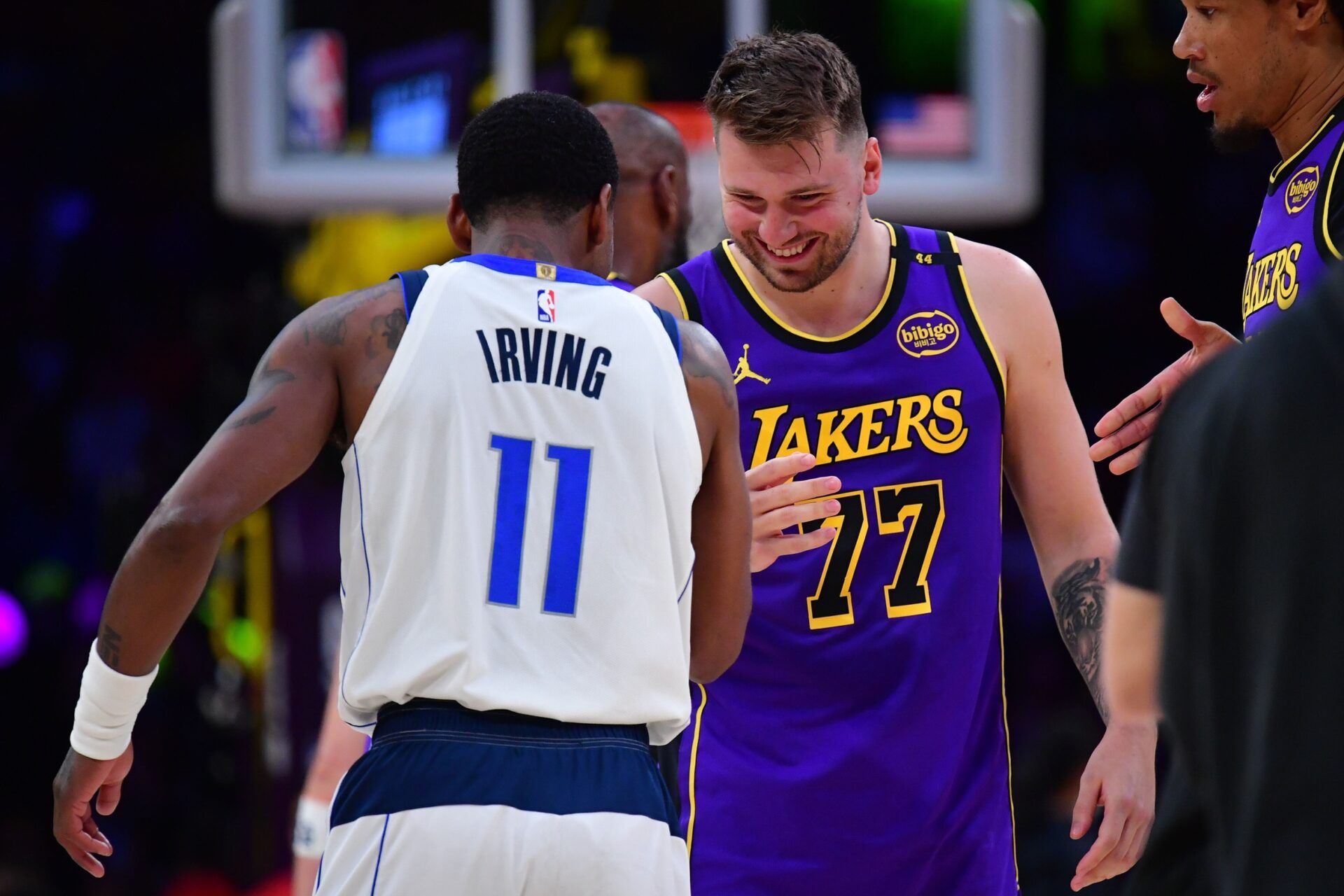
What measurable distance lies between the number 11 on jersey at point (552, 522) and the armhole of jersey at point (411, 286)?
0.28m

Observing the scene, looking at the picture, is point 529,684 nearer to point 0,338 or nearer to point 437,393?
point 437,393

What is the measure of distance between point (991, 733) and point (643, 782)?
3.77 feet

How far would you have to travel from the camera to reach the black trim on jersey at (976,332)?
3875 mm

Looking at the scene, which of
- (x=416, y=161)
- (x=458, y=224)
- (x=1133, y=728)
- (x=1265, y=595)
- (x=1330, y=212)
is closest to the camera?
(x=1265, y=595)

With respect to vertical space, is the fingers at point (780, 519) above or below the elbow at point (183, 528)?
below

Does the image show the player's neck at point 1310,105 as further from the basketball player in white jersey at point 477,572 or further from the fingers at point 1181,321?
the basketball player in white jersey at point 477,572

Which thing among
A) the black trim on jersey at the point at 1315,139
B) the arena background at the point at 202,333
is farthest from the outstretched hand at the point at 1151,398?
the arena background at the point at 202,333

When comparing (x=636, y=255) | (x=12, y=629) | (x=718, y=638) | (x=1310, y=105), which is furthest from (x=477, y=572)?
(x=12, y=629)

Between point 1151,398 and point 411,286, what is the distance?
5.31 feet

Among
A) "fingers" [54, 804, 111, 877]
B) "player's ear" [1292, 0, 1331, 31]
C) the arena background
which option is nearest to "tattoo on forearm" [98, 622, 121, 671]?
"fingers" [54, 804, 111, 877]

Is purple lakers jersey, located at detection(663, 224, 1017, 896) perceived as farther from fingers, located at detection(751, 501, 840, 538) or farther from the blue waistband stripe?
the blue waistband stripe

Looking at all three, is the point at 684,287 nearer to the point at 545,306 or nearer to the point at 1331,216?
the point at 545,306

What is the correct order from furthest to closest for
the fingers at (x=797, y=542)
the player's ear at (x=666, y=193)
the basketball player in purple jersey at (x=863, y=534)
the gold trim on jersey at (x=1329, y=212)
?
the player's ear at (x=666, y=193) < the basketball player in purple jersey at (x=863, y=534) < the fingers at (x=797, y=542) < the gold trim on jersey at (x=1329, y=212)

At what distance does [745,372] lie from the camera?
3889mm
